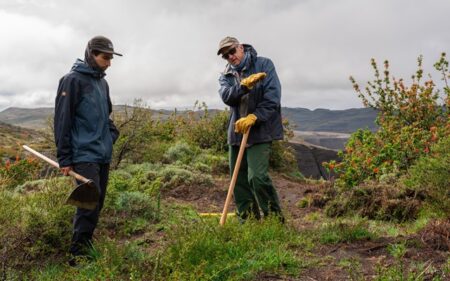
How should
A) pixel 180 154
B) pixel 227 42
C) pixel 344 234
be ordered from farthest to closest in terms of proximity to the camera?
pixel 180 154 < pixel 227 42 < pixel 344 234

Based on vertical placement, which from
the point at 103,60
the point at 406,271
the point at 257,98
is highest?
the point at 103,60

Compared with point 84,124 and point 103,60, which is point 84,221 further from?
point 103,60

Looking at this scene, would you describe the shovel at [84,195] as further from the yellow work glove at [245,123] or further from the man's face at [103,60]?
the yellow work glove at [245,123]

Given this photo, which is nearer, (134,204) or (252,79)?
(252,79)

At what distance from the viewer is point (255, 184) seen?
18.5ft

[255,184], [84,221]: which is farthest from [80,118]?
[255,184]

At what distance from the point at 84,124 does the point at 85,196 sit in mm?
678

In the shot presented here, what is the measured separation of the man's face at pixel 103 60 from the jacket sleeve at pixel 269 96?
1.69 metres

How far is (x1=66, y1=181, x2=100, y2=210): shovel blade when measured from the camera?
4.61m

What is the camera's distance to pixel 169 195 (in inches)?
381

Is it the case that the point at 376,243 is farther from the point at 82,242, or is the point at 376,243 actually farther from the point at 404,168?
the point at 404,168

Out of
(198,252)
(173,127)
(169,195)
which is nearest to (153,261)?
(198,252)

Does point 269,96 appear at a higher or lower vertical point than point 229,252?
higher

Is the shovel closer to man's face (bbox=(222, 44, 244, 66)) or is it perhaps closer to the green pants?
the green pants
